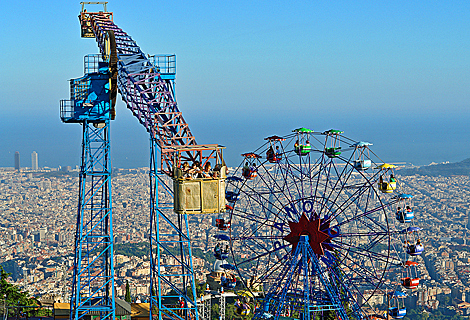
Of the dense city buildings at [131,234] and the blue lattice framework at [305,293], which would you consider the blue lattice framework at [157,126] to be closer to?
the blue lattice framework at [305,293]

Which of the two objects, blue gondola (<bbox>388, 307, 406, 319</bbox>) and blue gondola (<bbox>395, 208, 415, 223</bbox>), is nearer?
blue gondola (<bbox>388, 307, 406, 319</bbox>)

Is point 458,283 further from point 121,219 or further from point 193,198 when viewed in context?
point 193,198

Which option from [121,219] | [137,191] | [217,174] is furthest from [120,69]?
[137,191]

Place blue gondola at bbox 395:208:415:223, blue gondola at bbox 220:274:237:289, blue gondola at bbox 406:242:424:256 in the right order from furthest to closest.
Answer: blue gondola at bbox 220:274:237:289, blue gondola at bbox 395:208:415:223, blue gondola at bbox 406:242:424:256

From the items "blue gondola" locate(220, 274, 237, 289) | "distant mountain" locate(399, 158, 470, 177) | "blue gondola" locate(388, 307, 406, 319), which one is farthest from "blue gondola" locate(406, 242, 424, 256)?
"distant mountain" locate(399, 158, 470, 177)

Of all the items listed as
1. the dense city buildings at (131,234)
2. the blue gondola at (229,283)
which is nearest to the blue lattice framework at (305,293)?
the blue gondola at (229,283)

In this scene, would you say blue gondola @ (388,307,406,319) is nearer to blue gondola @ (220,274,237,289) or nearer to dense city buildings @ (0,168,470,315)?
blue gondola @ (220,274,237,289)

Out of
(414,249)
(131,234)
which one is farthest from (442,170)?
(414,249)
